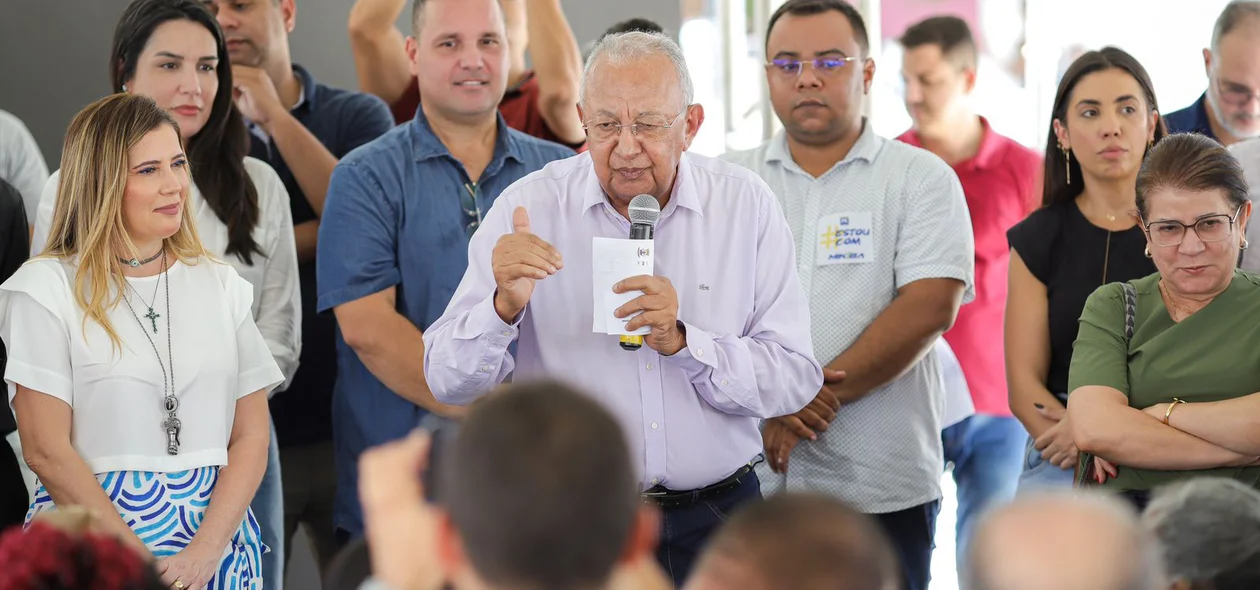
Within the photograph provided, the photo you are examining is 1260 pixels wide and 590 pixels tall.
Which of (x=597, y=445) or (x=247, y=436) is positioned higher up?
(x=597, y=445)

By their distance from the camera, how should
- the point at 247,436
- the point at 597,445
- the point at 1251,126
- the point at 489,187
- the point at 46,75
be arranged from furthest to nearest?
the point at 46,75 < the point at 1251,126 < the point at 489,187 < the point at 247,436 < the point at 597,445

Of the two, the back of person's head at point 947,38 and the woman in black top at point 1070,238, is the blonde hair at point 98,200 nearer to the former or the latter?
the woman in black top at point 1070,238

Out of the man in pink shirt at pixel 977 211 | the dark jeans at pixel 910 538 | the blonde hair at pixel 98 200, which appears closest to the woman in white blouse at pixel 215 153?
the blonde hair at pixel 98 200

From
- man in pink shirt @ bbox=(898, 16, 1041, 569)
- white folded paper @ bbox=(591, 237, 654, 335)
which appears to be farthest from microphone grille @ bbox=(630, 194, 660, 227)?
man in pink shirt @ bbox=(898, 16, 1041, 569)

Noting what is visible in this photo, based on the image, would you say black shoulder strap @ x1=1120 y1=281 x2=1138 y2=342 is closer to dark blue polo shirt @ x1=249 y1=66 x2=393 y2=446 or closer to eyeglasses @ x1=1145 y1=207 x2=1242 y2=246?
eyeglasses @ x1=1145 y1=207 x2=1242 y2=246

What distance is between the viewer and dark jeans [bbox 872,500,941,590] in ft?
12.0

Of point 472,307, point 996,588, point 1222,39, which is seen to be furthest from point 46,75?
point 996,588

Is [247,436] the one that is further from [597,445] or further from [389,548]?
[597,445]

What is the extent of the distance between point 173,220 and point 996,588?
2245mm

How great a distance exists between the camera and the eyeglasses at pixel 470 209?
140 inches

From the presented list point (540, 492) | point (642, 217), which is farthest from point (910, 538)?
point (540, 492)

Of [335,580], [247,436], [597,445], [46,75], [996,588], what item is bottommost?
[247,436]

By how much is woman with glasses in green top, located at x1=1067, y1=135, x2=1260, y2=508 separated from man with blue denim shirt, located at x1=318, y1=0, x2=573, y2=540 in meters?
1.63

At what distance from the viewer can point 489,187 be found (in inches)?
143
